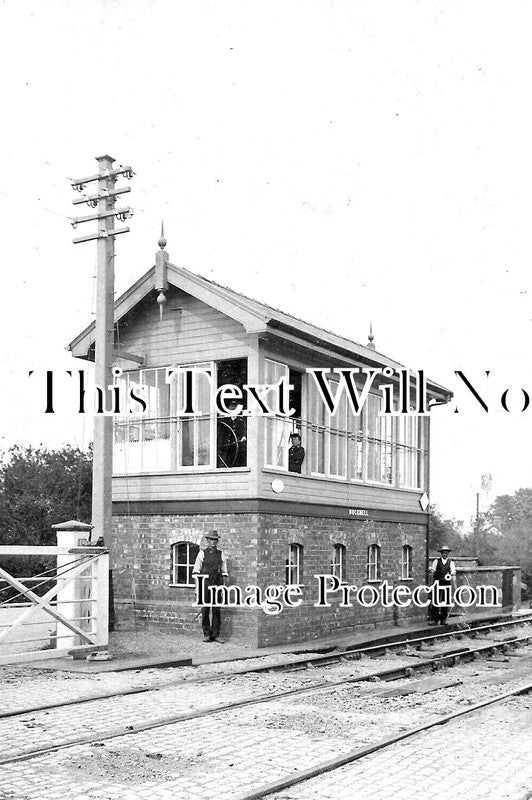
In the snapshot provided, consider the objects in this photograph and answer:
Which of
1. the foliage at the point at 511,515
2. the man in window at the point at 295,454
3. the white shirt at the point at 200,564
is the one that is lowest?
the foliage at the point at 511,515

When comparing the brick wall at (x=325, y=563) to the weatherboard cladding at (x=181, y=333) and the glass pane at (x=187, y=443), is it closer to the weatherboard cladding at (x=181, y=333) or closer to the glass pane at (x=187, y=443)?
the glass pane at (x=187, y=443)

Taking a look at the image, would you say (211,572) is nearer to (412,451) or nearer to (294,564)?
(294,564)

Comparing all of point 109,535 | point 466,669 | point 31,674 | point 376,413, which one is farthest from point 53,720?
point 376,413

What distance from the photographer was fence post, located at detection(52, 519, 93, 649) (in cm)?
1438

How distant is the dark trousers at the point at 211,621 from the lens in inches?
659

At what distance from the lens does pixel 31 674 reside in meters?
→ 12.8

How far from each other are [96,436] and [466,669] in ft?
23.3

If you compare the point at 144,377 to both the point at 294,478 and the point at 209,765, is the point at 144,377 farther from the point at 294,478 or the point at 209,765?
the point at 209,765

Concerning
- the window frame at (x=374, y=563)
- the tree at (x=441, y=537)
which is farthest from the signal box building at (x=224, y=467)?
the tree at (x=441, y=537)

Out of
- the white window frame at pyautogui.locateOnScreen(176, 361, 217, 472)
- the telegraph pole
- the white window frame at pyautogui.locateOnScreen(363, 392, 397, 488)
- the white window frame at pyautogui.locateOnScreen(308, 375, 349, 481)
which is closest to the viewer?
the telegraph pole

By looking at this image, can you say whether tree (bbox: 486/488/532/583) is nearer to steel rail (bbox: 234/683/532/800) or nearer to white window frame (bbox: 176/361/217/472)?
white window frame (bbox: 176/361/217/472)

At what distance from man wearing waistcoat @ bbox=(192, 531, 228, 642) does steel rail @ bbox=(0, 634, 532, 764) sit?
3.78 metres

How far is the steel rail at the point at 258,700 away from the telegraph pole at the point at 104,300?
5024 millimetres

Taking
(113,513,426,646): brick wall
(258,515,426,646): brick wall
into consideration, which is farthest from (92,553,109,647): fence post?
(258,515,426,646): brick wall
